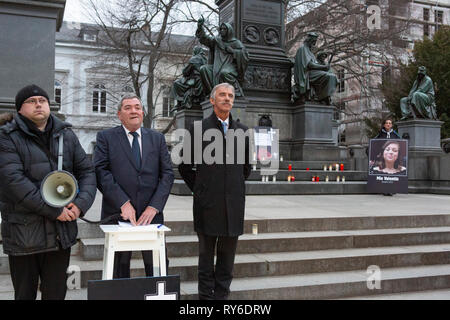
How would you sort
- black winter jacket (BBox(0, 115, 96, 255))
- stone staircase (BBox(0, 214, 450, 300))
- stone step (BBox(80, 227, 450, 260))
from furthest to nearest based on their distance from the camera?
stone step (BBox(80, 227, 450, 260)), stone staircase (BBox(0, 214, 450, 300)), black winter jacket (BBox(0, 115, 96, 255))

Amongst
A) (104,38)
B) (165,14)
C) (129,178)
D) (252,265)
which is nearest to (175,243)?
(252,265)

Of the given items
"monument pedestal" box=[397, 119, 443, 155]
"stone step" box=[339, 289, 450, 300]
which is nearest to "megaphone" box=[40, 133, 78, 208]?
"stone step" box=[339, 289, 450, 300]

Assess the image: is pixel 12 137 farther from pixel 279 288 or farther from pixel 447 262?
pixel 447 262

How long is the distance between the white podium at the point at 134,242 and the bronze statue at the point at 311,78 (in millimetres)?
9396

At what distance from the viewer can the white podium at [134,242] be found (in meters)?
3.33

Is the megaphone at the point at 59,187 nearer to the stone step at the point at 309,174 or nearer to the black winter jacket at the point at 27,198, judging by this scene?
the black winter jacket at the point at 27,198

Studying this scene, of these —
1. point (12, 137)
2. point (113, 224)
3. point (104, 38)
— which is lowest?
point (113, 224)

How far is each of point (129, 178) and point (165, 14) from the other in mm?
22026

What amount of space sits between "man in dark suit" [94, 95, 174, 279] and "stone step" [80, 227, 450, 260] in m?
1.31

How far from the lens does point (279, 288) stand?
4.58 meters

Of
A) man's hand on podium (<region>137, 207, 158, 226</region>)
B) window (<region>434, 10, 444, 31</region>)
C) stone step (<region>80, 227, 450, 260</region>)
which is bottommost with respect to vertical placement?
stone step (<region>80, 227, 450, 260</region>)

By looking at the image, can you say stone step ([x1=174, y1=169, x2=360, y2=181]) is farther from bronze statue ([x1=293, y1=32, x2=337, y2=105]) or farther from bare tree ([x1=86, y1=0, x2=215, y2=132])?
bare tree ([x1=86, y1=0, x2=215, y2=132])

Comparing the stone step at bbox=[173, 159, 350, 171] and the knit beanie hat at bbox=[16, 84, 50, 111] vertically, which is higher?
the knit beanie hat at bbox=[16, 84, 50, 111]

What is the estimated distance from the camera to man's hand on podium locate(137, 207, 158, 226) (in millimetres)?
3609
